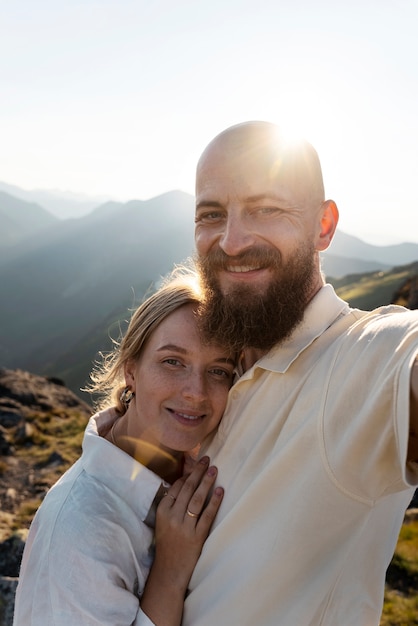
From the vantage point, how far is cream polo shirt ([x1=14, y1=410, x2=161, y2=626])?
258 centimetres

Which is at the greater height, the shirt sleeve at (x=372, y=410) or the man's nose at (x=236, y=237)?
the man's nose at (x=236, y=237)

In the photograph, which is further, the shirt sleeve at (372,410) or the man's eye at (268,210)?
the man's eye at (268,210)

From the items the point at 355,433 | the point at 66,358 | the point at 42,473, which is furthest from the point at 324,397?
the point at 66,358

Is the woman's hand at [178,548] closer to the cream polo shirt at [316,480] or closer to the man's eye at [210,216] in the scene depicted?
the cream polo shirt at [316,480]

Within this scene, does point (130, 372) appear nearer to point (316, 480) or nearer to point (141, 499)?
point (141, 499)

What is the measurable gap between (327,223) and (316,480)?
1.76 meters

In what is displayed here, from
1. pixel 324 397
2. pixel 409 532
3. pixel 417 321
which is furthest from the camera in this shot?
pixel 409 532

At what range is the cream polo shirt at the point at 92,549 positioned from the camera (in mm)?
2580

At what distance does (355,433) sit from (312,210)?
163 cm

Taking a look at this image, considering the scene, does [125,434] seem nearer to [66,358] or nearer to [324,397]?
[324,397]

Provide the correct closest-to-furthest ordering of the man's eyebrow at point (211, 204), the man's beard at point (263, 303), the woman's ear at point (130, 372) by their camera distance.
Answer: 1. the man's beard at point (263, 303)
2. the man's eyebrow at point (211, 204)
3. the woman's ear at point (130, 372)

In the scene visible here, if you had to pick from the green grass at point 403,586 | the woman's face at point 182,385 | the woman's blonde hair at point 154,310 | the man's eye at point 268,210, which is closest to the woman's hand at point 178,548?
the woman's face at point 182,385

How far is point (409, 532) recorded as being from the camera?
985 centimetres

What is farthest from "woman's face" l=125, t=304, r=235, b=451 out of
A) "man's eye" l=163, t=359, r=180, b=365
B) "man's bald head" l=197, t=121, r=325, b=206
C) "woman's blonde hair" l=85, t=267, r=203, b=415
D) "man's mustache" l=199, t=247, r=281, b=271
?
"man's bald head" l=197, t=121, r=325, b=206
